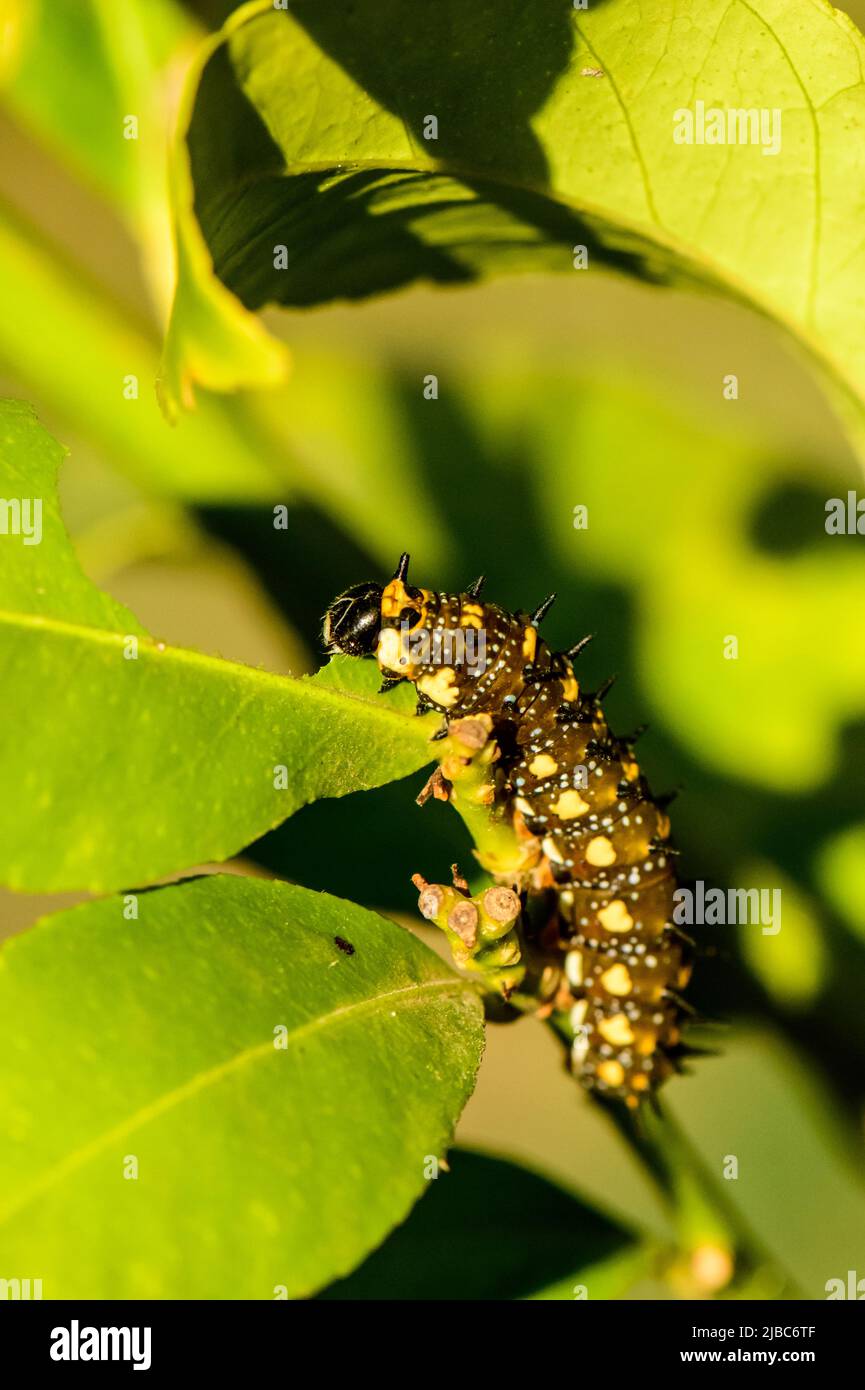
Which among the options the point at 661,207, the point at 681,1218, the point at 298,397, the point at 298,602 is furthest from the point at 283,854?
the point at 298,397

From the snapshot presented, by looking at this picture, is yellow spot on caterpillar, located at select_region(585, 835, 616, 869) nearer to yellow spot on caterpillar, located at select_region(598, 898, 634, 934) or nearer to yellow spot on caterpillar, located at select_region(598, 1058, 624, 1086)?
yellow spot on caterpillar, located at select_region(598, 898, 634, 934)

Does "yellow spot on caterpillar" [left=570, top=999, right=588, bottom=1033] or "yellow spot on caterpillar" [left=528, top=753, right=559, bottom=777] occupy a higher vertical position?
"yellow spot on caterpillar" [left=528, top=753, right=559, bottom=777]

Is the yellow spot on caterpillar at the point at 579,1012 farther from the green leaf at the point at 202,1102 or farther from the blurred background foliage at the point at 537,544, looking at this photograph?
the green leaf at the point at 202,1102

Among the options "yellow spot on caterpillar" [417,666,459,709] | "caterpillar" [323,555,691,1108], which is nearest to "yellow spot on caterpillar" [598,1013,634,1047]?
"caterpillar" [323,555,691,1108]

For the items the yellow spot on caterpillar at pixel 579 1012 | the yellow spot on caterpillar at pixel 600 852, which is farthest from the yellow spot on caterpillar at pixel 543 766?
the yellow spot on caterpillar at pixel 579 1012

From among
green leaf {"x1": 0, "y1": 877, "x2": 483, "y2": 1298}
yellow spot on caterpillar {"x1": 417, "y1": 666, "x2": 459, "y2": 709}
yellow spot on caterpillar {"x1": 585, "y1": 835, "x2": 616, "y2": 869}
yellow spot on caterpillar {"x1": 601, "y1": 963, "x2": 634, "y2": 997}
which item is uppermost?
yellow spot on caterpillar {"x1": 417, "y1": 666, "x2": 459, "y2": 709}

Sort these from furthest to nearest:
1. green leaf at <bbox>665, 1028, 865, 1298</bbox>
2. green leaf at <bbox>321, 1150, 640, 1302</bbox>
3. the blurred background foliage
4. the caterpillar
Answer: green leaf at <bbox>665, 1028, 865, 1298</bbox> < the blurred background foliage < green leaf at <bbox>321, 1150, 640, 1302</bbox> < the caterpillar

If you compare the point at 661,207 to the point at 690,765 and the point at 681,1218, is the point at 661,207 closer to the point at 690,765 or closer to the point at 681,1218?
the point at 690,765
